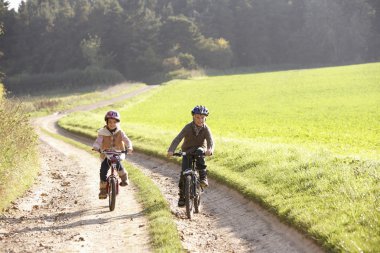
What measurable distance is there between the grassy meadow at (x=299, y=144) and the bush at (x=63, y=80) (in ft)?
130

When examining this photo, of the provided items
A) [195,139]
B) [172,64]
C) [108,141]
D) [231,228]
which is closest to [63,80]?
[172,64]

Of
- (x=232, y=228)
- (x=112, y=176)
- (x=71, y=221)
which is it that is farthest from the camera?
(x=112, y=176)

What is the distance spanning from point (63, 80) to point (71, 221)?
98292mm

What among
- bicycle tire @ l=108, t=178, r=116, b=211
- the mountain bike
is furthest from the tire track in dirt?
bicycle tire @ l=108, t=178, r=116, b=211

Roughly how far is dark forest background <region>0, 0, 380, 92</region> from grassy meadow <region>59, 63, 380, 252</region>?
1840 inches

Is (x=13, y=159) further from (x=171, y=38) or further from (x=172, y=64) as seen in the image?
(x=171, y=38)

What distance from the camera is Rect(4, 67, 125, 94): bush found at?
104m

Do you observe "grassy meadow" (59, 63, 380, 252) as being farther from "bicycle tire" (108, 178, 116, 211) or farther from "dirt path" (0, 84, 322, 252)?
"bicycle tire" (108, 178, 116, 211)

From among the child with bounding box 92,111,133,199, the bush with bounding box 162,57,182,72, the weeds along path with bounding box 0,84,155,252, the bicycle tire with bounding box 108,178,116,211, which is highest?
the bush with bounding box 162,57,182,72

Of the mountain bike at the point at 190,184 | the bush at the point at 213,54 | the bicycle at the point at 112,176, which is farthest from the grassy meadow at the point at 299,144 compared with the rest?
the bush at the point at 213,54

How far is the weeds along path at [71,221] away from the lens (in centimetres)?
1048

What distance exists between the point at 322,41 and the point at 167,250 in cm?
12518

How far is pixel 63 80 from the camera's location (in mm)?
106875

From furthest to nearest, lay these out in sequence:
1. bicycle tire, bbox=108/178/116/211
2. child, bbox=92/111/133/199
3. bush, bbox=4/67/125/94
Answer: bush, bbox=4/67/125/94, child, bbox=92/111/133/199, bicycle tire, bbox=108/178/116/211
